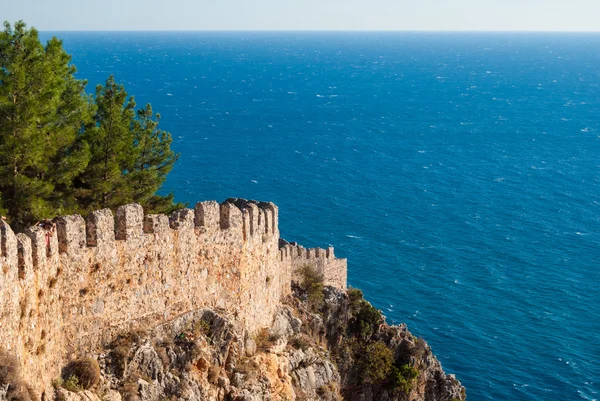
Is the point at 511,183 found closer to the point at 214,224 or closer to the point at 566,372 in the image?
the point at 566,372

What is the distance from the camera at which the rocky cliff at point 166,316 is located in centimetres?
2848

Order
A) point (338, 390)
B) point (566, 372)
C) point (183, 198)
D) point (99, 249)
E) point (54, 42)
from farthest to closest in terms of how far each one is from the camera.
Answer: point (183, 198) < point (566, 372) < point (338, 390) < point (54, 42) < point (99, 249)

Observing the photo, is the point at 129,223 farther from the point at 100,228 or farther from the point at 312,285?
the point at 312,285

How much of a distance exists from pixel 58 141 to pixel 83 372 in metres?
12.6

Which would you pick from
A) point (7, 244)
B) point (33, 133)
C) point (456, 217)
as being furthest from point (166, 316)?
point (456, 217)

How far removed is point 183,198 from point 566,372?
185 feet

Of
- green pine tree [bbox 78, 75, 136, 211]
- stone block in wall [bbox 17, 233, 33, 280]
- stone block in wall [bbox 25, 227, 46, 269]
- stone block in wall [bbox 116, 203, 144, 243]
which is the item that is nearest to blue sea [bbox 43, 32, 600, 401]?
green pine tree [bbox 78, 75, 136, 211]

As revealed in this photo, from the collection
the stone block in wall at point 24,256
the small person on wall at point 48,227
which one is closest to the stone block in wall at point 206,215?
the small person on wall at point 48,227

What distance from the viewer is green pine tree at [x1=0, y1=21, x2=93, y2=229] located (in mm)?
37031

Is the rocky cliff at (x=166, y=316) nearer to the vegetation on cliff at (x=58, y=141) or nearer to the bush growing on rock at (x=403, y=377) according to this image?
the bush growing on rock at (x=403, y=377)

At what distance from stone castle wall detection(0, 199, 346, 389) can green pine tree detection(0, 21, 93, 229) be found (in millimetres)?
6323

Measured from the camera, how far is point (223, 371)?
124ft

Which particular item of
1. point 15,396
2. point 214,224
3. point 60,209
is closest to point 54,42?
point 60,209

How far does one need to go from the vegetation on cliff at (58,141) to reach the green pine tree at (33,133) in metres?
0.04
